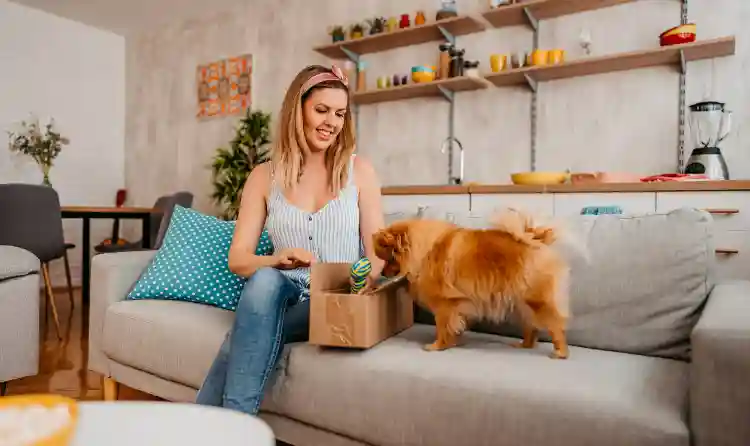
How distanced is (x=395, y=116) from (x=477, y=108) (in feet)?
2.06

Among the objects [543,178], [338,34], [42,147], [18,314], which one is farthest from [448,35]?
[42,147]

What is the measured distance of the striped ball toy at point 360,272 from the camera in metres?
1.31

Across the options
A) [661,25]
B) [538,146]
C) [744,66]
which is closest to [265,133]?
[538,146]

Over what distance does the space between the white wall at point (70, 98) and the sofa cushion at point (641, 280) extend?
16.3 ft

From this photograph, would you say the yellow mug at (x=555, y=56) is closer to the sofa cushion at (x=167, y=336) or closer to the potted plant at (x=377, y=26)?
the potted plant at (x=377, y=26)

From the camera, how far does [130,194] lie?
18.2ft

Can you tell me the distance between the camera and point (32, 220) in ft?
9.65

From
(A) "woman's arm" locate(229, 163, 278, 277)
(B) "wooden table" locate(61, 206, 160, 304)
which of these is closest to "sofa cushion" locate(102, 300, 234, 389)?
(A) "woman's arm" locate(229, 163, 278, 277)

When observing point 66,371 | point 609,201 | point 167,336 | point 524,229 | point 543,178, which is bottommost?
point 66,371

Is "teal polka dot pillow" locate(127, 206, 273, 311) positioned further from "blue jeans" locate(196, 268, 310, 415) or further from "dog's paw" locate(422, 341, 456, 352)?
"dog's paw" locate(422, 341, 456, 352)

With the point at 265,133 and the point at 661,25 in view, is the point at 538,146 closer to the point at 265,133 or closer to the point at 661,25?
the point at 661,25

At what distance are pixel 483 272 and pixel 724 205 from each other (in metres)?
1.60

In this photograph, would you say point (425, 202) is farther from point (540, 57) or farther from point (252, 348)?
point (252, 348)

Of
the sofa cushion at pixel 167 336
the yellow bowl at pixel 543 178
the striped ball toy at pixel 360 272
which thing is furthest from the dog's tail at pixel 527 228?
the yellow bowl at pixel 543 178
